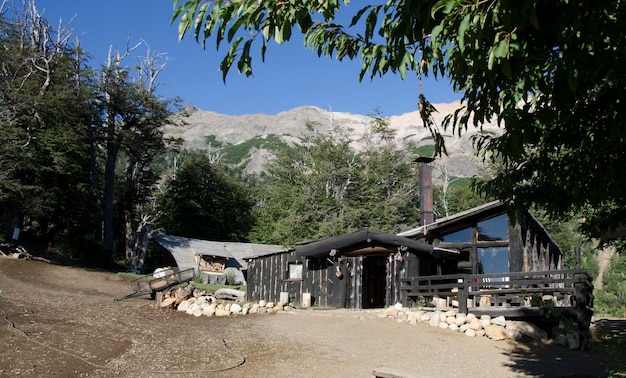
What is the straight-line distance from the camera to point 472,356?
35.6 feet

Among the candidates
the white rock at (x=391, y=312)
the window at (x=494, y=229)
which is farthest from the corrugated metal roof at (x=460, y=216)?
the white rock at (x=391, y=312)

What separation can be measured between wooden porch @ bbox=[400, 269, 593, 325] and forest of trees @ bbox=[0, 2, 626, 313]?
27.2 feet

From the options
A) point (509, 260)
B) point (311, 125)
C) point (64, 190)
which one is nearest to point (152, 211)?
point (64, 190)

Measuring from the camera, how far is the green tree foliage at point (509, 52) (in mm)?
3021

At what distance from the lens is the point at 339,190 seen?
40594mm

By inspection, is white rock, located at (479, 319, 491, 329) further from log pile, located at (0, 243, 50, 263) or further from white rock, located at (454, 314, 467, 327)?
log pile, located at (0, 243, 50, 263)

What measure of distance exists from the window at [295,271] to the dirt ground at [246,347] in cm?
281

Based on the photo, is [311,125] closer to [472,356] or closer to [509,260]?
[509,260]

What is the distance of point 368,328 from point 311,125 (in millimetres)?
33905

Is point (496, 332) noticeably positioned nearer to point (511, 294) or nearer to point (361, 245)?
point (511, 294)

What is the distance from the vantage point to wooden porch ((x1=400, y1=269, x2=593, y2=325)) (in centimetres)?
→ 1311

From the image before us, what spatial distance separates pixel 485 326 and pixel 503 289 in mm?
1453

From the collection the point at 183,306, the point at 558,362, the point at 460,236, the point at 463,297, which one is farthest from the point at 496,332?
the point at 183,306

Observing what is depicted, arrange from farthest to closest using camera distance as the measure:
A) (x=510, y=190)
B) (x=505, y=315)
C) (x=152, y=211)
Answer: (x=152, y=211) → (x=505, y=315) → (x=510, y=190)
